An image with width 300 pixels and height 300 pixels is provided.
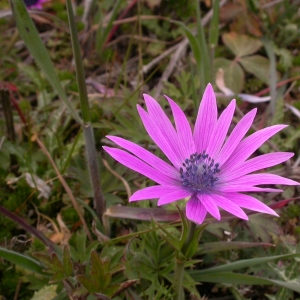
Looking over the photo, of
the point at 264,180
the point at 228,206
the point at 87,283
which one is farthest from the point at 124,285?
the point at 264,180

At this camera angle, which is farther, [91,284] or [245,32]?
[245,32]

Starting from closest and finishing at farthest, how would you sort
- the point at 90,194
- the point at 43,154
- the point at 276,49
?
the point at 90,194 < the point at 43,154 < the point at 276,49

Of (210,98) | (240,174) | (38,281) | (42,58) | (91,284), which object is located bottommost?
(38,281)

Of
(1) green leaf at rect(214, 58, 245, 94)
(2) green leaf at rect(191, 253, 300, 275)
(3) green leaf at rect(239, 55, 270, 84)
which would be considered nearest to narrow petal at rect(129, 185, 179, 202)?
(2) green leaf at rect(191, 253, 300, 275)

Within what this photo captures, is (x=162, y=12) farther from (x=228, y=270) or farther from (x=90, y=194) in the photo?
(x=228, y=270)

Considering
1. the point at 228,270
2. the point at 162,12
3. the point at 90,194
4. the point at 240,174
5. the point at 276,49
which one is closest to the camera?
the point at 240,174

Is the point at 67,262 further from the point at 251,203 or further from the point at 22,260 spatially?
the point at 251,203

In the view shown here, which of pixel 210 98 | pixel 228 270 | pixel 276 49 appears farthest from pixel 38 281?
pixel 276 49
